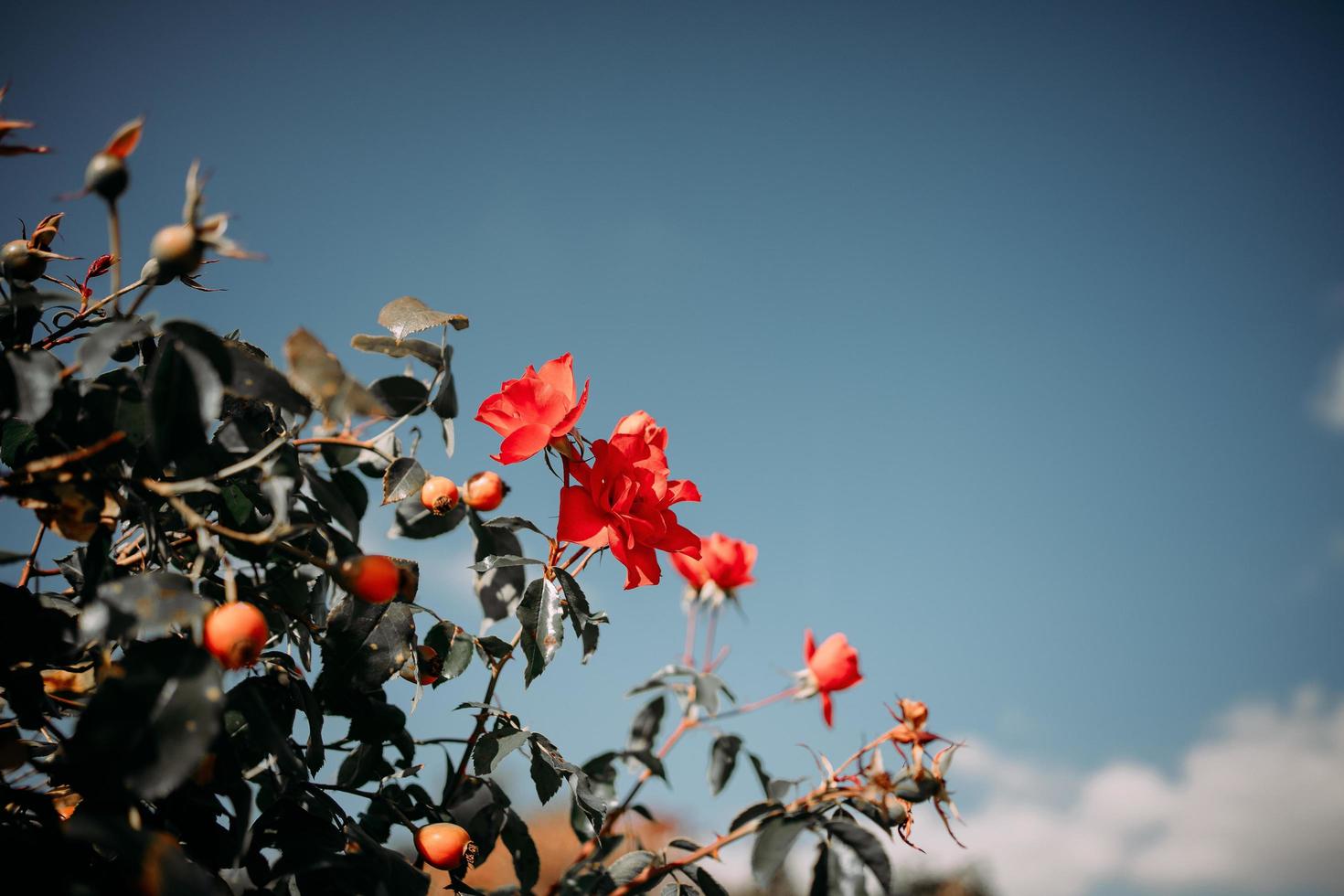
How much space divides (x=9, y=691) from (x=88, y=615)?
270 mm

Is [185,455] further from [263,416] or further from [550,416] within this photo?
[550,416]

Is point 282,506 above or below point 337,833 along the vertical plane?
above

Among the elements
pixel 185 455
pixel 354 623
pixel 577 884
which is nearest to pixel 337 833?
pixel 354 623

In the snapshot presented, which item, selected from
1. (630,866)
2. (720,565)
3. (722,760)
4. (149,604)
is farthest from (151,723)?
(720,565)

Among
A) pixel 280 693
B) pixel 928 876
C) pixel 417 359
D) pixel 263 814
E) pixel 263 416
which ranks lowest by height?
pixel 263 814

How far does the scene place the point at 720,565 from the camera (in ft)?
7.19

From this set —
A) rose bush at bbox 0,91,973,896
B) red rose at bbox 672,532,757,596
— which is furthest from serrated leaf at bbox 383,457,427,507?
red rose at bbox 672,532,757,596

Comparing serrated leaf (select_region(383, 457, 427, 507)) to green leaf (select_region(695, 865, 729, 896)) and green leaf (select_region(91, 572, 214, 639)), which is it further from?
green leaf (select_region(695, 865, 729, 896))

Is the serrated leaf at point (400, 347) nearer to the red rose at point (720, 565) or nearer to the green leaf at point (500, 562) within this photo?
the green leaf at point (500, 562)

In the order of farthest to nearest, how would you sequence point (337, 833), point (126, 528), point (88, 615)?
point (126, 528)
point (337, 833)
point (88, 615)

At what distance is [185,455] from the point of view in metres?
0.80

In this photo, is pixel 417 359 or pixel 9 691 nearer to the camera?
pixel 9 691

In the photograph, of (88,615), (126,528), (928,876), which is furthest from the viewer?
(928,876)

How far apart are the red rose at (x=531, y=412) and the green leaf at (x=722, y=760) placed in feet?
2.81
